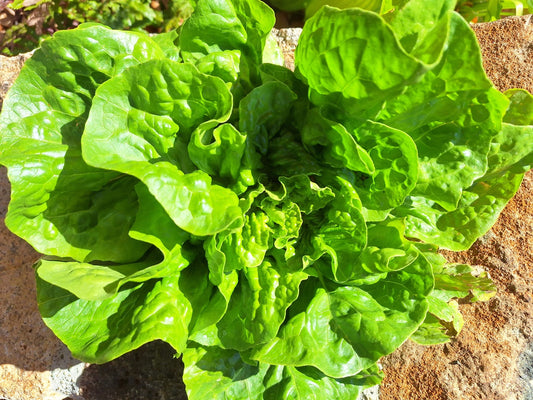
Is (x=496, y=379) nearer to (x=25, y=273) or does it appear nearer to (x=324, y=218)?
(x=324, y=218)

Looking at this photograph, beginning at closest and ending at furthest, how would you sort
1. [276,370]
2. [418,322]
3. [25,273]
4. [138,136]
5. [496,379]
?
[138,136] → [418,322] → [276,370] → [496,379] → [25,273]

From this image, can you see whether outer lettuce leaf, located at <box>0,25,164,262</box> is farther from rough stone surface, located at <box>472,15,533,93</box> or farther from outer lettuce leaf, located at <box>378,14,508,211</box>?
rough stone surface, located at <box>472,15,533,93</box>

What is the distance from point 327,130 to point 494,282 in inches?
57.9

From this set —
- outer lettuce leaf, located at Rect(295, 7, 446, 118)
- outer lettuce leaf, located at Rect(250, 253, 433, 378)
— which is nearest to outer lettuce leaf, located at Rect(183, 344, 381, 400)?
outer lettuce leaf, located at Rect(250, 253, 433, 378)

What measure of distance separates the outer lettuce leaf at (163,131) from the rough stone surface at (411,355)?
4.24 ft

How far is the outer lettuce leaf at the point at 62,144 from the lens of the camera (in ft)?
5.82

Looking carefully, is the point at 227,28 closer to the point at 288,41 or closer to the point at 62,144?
the point at 62,144

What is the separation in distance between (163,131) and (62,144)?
424 millimetres

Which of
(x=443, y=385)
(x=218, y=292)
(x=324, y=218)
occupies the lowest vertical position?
(x=443, y=385)

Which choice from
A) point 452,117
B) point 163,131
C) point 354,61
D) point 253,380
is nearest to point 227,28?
point 163,131

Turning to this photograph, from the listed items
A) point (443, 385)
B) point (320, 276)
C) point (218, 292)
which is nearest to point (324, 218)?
point (320, 276)

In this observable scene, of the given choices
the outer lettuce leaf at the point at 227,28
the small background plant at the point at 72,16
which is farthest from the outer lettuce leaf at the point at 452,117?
the small background plant at the point at 72,16

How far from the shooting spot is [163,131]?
1777 mm

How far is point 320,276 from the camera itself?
6.98ft
